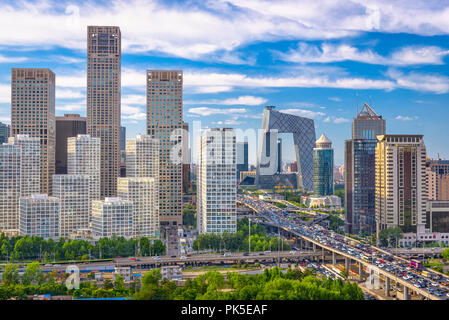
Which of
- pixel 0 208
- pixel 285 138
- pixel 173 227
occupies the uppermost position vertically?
pixel 285 138

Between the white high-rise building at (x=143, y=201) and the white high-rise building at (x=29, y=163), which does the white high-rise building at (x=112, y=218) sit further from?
the white high-rise building at (x=29, y=163)

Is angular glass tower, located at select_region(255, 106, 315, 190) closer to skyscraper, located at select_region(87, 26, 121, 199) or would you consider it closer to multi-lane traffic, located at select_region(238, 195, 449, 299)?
multi-lane traffic, located at select_region(238, 195, 449, 299)

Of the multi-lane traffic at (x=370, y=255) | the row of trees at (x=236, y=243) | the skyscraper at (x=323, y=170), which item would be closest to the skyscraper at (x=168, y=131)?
the multi-lane traffic at (x=370, y=255)

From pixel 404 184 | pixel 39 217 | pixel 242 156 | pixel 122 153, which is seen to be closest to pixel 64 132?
pixel 122 153

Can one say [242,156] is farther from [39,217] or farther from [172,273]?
[39,217]
